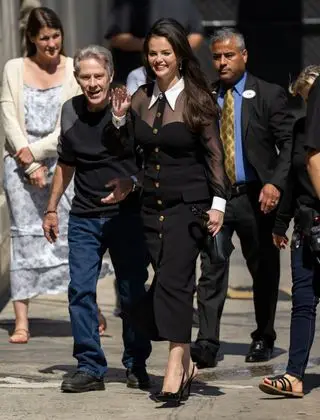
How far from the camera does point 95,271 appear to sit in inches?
339

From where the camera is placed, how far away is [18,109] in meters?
10.1

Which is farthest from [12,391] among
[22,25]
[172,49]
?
[22,25]

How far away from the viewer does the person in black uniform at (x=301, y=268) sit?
8.34 metres

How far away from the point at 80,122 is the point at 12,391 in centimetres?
141

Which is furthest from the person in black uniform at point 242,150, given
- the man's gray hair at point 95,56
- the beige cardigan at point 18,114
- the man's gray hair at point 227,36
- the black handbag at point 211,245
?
the man's gray hair at point 95,56

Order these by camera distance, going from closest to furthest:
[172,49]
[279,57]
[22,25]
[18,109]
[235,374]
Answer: [172,49], [235,374], [18,109], [22,25], [279,57]

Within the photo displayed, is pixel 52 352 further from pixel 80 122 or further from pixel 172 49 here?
pixel 172 49

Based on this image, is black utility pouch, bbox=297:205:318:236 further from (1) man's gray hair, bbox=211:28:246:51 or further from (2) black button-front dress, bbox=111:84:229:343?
(1) man's gray hair, bbox=211:28:246:51

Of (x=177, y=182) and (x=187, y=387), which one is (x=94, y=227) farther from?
(x=187, y=387)

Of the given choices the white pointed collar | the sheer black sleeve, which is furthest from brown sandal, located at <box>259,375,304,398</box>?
the white pointed collar

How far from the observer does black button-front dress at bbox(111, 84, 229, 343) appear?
26.7ft

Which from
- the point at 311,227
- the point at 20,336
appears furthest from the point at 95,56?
the point at 20,336

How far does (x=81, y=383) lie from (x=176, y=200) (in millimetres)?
1093

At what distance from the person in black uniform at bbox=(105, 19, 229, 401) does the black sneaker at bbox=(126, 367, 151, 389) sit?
43 cm
